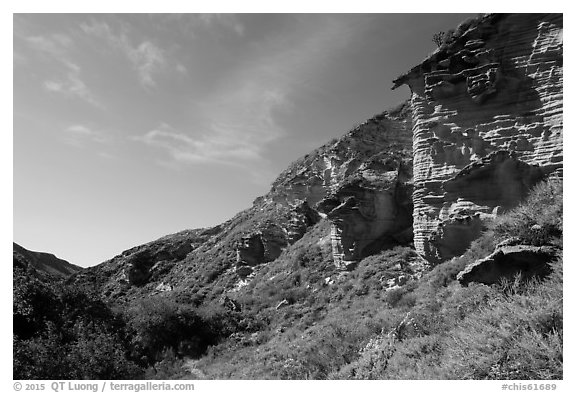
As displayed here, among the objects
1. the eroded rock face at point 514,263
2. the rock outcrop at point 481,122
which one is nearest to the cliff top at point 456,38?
the rock outcrop at point 481,122

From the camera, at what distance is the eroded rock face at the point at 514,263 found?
537cm

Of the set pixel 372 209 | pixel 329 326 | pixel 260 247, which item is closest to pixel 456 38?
pixel 372 209

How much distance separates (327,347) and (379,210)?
1515 cm

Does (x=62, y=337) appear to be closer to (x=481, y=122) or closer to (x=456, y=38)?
(x=481, y=122)

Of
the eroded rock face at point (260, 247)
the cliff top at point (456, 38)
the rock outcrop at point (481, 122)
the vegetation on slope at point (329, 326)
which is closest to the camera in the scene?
the vegetation on slope at point (329, 326)

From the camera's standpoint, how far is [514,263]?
→ 5766mm

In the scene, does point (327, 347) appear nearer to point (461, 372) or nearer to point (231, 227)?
point (461, 372)

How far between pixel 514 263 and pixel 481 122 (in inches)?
451

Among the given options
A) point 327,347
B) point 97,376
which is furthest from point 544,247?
point 97,376

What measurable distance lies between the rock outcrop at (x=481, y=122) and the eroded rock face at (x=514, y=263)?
8.93m

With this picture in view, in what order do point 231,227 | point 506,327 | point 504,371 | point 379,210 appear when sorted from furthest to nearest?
point 231,227 → point 379,210 → point 506,327 → point 504,371

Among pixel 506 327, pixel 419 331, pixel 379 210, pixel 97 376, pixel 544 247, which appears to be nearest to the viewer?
pixel 506 327

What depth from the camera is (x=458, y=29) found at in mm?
16344

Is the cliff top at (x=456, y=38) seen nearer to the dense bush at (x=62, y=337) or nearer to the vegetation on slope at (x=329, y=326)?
the vegetation on slope at (x=329, y=326)
